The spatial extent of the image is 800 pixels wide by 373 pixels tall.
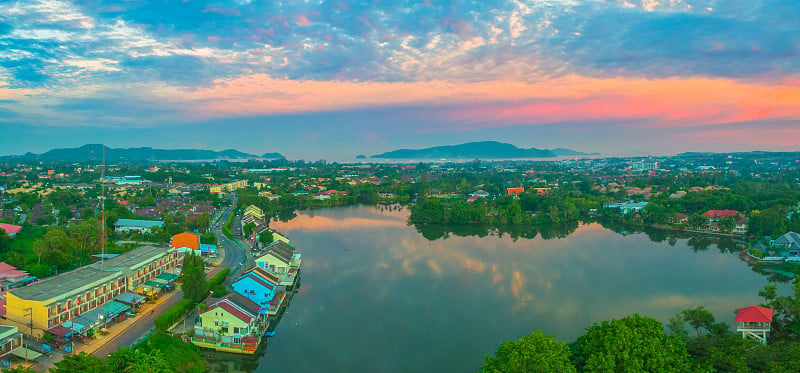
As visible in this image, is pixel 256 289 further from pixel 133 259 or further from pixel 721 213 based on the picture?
pixel 721 213

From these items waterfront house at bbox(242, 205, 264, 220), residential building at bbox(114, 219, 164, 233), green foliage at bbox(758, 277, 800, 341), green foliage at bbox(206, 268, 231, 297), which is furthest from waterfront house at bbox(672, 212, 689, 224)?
residential building at bbox(114, 219, 164, 233)

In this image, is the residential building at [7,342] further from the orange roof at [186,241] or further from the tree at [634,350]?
the tree at [634,350]

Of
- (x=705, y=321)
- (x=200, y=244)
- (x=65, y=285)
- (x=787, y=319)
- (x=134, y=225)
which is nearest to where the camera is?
(x=705, y=321)

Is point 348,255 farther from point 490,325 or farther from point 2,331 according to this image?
point 2,331

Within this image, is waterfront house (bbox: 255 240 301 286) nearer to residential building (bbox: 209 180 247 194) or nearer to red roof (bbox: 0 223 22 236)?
red roof (bbox: 0 223 22 236)

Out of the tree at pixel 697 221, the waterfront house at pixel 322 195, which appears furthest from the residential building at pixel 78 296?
the tree at pixel 697 221

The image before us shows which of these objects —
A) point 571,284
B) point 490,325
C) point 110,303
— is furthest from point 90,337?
point 571,284

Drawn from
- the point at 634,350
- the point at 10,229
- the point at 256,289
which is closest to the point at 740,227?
the point at 634,350

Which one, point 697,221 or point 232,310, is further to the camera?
point 697,221
